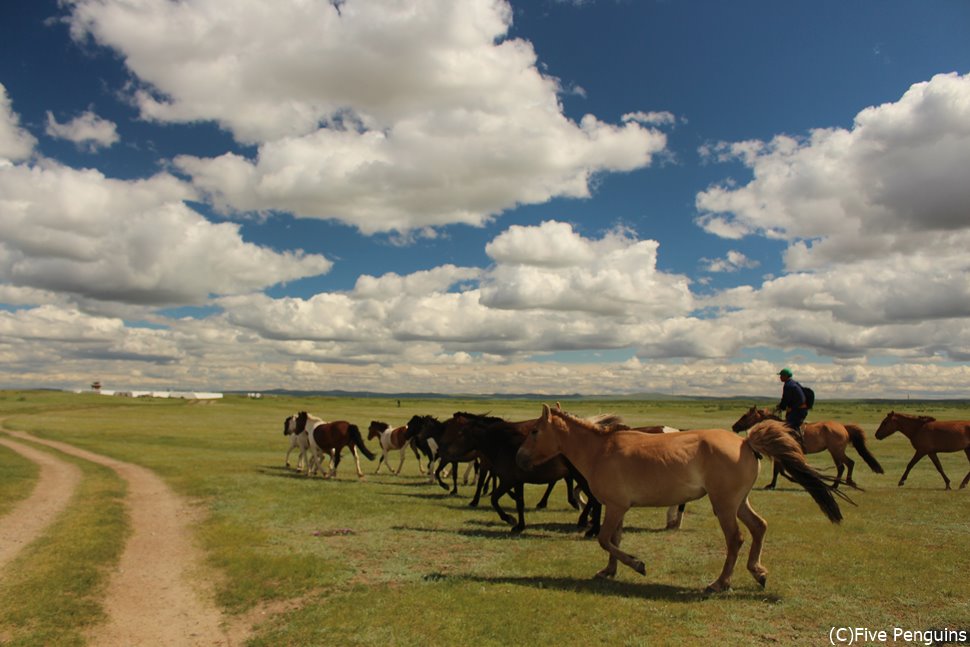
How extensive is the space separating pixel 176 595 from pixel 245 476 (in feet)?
43.2

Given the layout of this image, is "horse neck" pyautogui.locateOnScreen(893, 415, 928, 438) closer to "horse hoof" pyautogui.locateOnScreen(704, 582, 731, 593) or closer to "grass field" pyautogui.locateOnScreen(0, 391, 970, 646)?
"grass field" pyautogui.locateOnScreen(0, 391, 970, 646)

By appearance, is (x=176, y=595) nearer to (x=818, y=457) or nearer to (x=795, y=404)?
(x=795, y=404)

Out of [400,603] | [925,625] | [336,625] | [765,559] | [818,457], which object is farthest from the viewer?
[818,457]

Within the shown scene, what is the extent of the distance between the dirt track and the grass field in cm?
A: 31

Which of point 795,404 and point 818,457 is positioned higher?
point 795,404

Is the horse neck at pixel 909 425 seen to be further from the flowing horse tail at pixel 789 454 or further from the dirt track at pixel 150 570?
the dirt track at pixel 150 570

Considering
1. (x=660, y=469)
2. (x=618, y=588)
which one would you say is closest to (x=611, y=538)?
(x=618, y=588)

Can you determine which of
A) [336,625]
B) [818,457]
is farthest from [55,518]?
[818,457]

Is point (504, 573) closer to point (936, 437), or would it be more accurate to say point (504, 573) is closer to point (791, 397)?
point (791, 397)

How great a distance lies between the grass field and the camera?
7215 millimetres

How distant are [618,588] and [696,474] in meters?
2.04

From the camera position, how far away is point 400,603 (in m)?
8.04

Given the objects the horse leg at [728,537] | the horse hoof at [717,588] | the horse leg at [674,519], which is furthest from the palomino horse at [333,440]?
the horse leg at [728,537]

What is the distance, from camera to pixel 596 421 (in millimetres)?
11102
